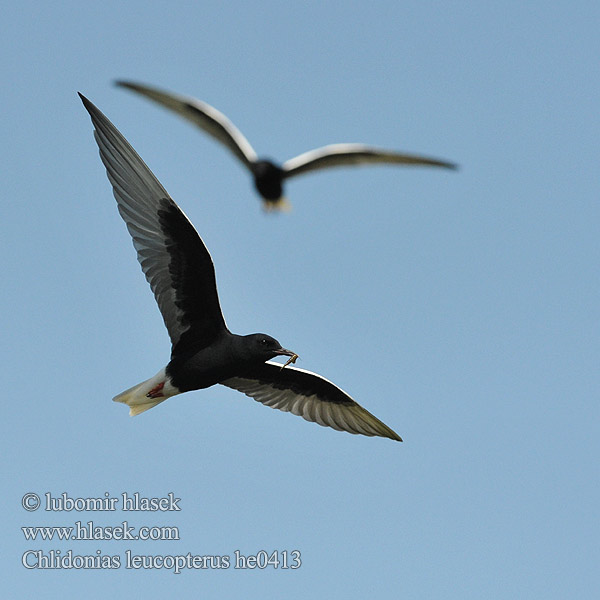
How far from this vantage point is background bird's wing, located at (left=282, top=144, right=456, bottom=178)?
30.9ft

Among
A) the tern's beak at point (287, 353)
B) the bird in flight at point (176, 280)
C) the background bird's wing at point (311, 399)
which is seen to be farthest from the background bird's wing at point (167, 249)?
the background bird's wing at point (311, 399)

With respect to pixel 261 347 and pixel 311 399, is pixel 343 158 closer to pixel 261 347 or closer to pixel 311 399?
pixel 261 347

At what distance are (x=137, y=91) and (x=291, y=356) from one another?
243 inches

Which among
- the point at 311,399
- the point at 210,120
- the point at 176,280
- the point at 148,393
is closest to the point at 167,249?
the point at 176,280

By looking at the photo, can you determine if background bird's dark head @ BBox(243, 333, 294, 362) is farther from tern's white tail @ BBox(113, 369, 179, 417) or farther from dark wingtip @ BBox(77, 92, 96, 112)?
dark wingtip @ BBox(77, 92, 96, 112)

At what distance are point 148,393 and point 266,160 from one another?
7.23 meters

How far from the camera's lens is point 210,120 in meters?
9.64

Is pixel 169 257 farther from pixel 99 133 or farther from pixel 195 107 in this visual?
pixel 195 107

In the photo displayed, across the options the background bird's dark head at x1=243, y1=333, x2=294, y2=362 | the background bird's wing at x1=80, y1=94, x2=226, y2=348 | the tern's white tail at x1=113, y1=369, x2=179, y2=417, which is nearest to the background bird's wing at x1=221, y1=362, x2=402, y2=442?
the tern's white tail at x1=113, y1=369, x2=179, y2=417

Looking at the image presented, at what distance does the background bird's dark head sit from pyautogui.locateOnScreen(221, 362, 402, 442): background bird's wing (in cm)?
205

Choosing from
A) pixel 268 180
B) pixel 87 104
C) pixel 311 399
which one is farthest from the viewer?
pixel 311 399

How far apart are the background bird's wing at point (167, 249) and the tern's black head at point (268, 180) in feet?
18.3

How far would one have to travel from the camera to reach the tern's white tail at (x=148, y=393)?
15.2 m

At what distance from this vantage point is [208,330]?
49.3 ft
